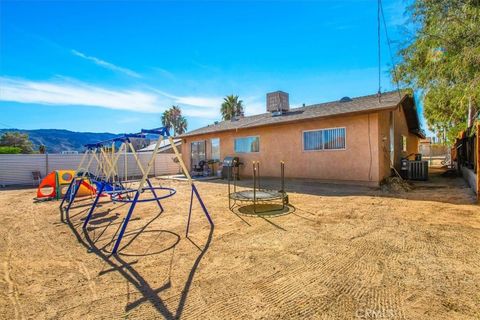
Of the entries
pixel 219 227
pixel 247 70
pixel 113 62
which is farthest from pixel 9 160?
pixel 219 227

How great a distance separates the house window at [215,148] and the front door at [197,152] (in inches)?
34.1

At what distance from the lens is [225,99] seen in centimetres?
3434

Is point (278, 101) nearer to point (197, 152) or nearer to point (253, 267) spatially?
point (197, 152)

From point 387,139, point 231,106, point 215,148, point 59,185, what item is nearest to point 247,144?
point 215,148

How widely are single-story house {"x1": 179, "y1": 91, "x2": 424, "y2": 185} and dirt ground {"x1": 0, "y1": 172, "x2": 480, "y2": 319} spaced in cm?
402

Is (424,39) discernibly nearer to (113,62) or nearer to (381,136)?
(381,136)

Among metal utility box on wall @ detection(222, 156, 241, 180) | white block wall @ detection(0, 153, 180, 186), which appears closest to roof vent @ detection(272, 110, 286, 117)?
metal utility box on wall @ detection(222, 156, 241, 180)

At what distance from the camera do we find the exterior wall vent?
13414mm

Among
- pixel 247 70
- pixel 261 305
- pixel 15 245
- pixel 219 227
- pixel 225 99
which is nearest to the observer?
pixel 261 305

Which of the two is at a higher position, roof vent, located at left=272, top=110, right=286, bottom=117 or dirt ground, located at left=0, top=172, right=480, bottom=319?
roof vent, located at left=272, top=110, right=286, bottom=117

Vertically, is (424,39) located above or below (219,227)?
above

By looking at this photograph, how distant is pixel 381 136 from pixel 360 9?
467 centimetres

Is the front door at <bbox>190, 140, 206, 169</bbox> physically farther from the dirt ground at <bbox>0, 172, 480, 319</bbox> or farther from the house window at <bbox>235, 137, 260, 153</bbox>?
the dirt ground at <bbox>0, 172, 480, 319</bbox>

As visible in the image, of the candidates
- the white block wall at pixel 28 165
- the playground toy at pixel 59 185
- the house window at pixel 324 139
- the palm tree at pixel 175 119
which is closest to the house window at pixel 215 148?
the white block wall at pixel 28 165
